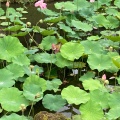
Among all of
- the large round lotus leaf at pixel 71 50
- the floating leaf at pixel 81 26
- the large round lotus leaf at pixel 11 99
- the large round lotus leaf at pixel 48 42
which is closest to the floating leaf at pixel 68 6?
the floating leaf at pixel 81 26

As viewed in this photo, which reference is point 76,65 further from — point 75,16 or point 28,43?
point 75,16

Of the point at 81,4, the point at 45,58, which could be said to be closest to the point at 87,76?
the point at 45,58

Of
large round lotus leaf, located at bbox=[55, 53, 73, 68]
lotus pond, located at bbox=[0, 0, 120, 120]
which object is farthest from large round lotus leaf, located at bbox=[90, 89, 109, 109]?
large round lotus leaf, located at bbox=[55, 53, 73, 68]

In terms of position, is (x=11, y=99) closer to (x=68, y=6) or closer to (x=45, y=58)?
(x=45, y=58)

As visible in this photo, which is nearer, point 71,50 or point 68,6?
point 71,50

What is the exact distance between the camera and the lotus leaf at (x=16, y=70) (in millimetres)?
2875

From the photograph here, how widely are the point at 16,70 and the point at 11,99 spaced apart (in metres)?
0.41

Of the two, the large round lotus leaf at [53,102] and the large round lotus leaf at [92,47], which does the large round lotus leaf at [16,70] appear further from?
the large round lotus leaf at [92,47]

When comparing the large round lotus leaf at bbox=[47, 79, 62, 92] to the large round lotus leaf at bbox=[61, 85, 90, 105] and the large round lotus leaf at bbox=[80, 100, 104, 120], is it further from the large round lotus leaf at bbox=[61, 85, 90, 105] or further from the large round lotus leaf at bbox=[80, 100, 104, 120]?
the large round lotus leaf at bbox=[80, 100, 104, 120]

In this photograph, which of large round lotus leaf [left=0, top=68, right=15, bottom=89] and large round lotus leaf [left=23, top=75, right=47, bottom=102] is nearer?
large round lotus leaf [left=23, top=75, right=47, bottom=102]

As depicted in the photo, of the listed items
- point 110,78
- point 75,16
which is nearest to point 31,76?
point 110,78

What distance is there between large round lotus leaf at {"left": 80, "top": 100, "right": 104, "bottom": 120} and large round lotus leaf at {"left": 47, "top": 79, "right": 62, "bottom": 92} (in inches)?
17.6

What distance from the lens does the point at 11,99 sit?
100.0 inches

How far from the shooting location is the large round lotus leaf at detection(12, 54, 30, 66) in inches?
119
